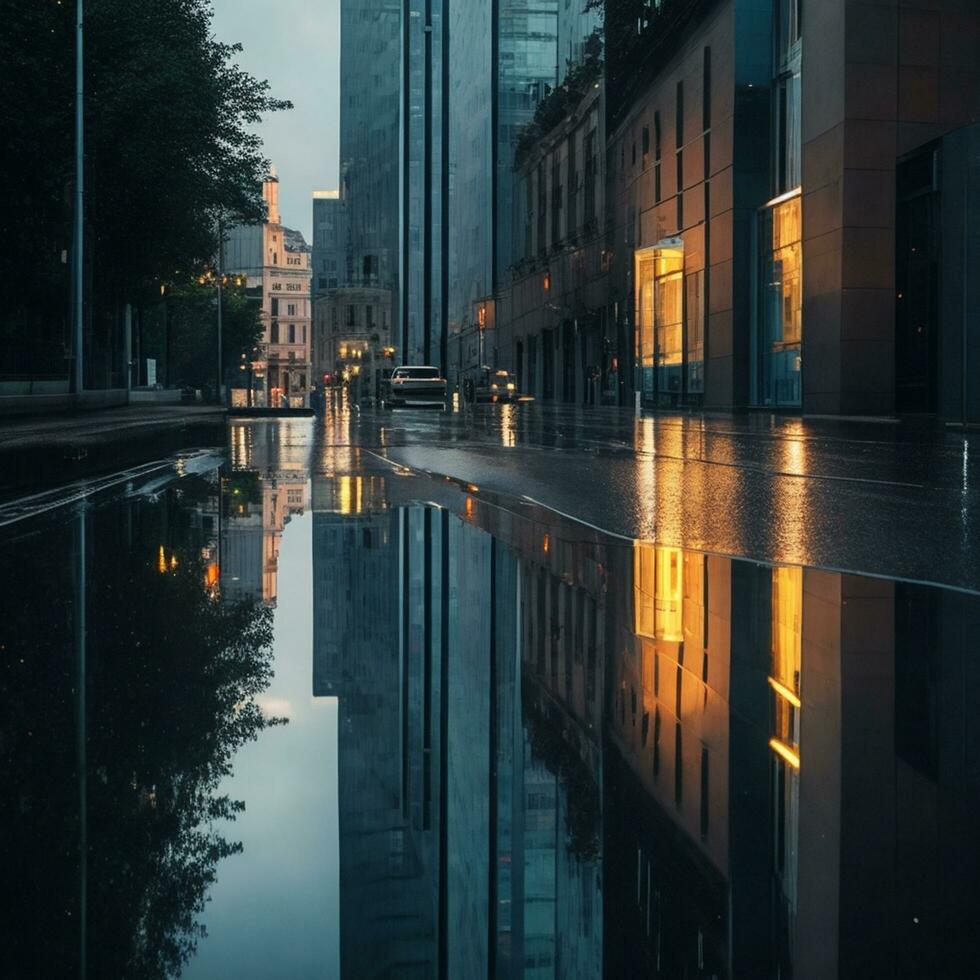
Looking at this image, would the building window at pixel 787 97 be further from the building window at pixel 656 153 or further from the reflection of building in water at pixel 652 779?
the reflection of building in water at pixel 652 779

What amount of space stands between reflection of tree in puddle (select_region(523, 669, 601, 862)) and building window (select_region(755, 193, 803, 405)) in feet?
131

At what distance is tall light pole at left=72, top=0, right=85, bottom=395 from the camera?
116 ft

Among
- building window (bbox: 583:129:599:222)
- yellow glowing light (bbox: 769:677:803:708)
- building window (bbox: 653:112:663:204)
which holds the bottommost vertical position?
yellow glowing light (bbox: 769:677:803:708)

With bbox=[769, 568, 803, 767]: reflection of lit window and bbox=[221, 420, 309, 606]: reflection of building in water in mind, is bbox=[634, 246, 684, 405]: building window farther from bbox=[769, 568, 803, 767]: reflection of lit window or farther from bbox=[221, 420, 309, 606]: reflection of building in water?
bbox=[769, 568, 803, 767]: reflection of lit window

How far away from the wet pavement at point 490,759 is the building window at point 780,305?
36.1 meters

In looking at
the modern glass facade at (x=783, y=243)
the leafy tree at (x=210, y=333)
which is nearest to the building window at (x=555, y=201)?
the leafy tree at (x=210, y=333)

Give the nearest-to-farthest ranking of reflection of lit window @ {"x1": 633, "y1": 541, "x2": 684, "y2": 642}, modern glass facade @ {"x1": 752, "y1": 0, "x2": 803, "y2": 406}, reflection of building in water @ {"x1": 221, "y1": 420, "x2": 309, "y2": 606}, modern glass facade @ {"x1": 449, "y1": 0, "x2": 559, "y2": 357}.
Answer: reflection of lit window @ {"x1": 633, "y1": 541, "x2": 684, "y2": 642}
reflection of building in water @ {"x1": 221, "y1": 420, "x2": 309, "y2": 606}
modern glass facade @ {"x1": 752, "y1": 0, "x2": 803, "y2": 406}
modern glass facade @ {"x1": 449, "y1": 0, "x2": 559, "y2": 357}

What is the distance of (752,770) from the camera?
380cm

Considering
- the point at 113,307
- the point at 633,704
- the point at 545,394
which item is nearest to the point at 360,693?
the point at 633,704

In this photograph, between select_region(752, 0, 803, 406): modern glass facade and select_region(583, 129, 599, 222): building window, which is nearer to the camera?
select_region(752, 0, 803, 406): modern glass facade

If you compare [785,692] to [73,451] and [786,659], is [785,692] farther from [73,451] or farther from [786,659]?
[73,451]

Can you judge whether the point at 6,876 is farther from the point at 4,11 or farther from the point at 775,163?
the point at 775,163

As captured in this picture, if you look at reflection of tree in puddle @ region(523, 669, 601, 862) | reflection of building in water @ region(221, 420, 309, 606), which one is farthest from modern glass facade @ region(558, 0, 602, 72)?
reflection of tree in puddle @ region(523, 669, 601, 862)

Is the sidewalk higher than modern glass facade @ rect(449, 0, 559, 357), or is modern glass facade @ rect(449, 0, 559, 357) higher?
modern glass facade @ rect(449, 0, 559, 357)
